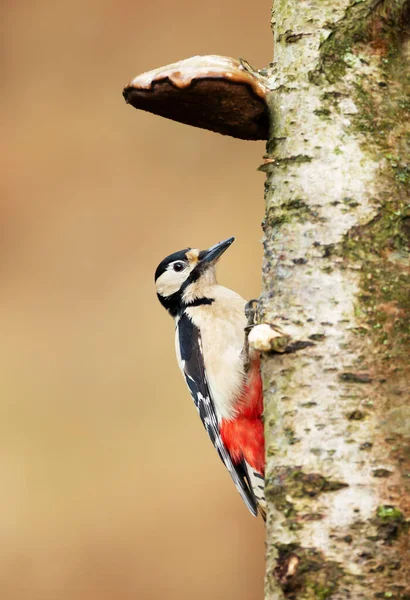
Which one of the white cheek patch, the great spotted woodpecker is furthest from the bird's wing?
the white cheek patch

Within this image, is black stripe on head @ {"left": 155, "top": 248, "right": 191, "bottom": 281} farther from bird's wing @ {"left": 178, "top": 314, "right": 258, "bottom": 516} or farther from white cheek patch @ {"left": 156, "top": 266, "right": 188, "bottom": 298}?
bird's wing @ {"left": 178, "top": 314, "right": 258, "bottom": 516}

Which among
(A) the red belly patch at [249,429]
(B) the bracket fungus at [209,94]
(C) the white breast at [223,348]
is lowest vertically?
(A) the red belly patch at [249,429]

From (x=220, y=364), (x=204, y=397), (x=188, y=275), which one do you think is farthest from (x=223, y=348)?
(x=188, y=275)

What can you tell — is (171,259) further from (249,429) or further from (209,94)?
(209,94)

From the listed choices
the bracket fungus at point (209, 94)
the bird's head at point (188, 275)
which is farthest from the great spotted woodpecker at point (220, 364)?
the bracket fungus at point (209, 94)

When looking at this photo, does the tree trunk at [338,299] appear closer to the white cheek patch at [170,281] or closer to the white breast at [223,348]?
the white breast at [223,348]

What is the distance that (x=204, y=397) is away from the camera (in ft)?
7.50

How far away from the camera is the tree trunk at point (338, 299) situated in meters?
1.07

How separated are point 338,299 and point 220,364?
1043 mm

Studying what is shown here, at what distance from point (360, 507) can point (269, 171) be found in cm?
52

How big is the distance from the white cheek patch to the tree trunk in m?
1.12

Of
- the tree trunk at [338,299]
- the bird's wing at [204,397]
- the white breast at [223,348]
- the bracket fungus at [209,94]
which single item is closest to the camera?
the tree trunk at [338,299]

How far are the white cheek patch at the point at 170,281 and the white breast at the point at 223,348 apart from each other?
154 mm

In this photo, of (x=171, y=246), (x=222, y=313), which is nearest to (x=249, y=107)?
(x=222, y=313)
